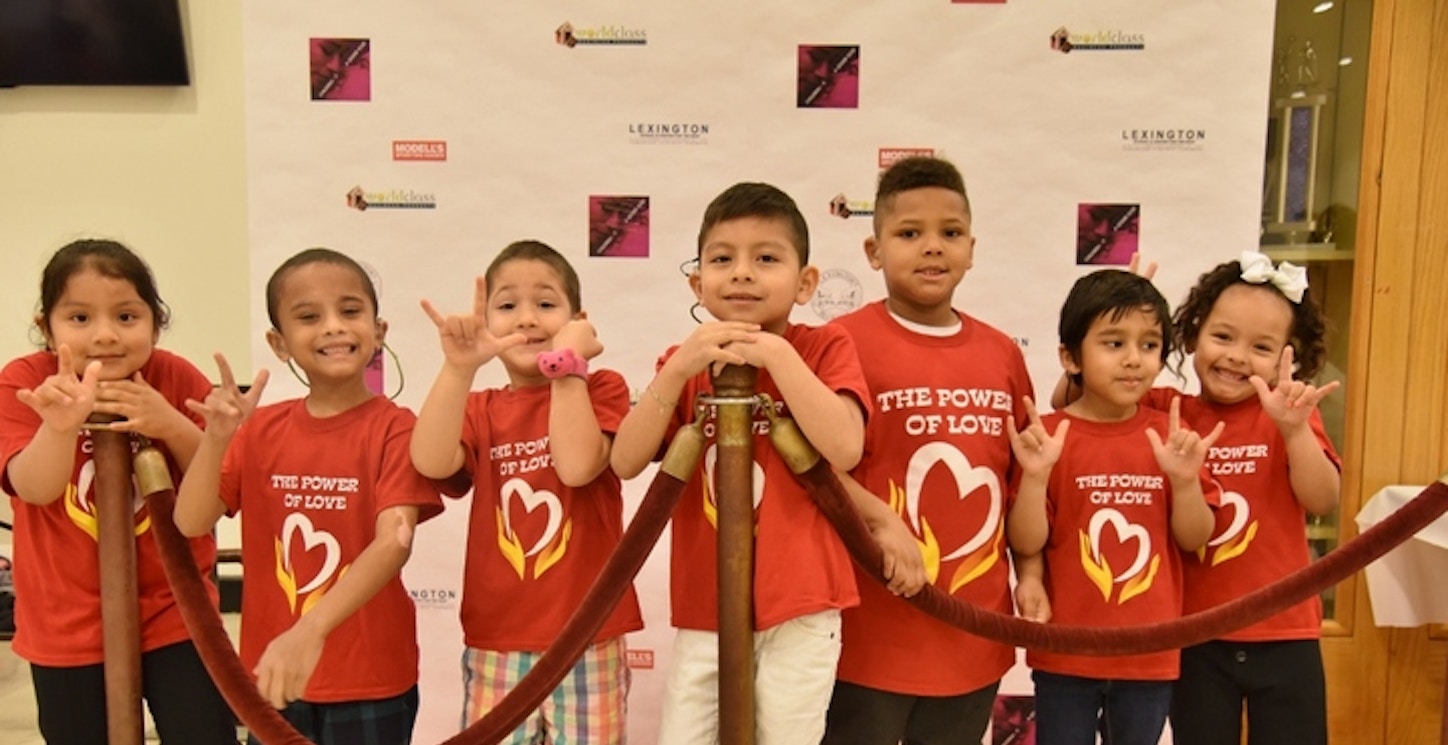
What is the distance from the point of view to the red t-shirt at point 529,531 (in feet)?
6.84

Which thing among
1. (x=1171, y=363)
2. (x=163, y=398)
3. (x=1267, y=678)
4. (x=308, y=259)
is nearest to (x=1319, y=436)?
(x=1267, y=678)

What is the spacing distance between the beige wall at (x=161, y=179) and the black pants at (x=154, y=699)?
2091 millimetres

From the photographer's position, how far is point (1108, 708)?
229 centimetres

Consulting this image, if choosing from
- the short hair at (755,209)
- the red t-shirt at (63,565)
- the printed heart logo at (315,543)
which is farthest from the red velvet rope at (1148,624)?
the red t-shirt at (63,565)

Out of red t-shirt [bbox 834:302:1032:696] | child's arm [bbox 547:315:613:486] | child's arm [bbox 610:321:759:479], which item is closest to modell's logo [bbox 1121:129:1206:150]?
red t-shirt [bbox 834:302:1032:696]

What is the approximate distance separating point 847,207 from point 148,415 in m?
2.12

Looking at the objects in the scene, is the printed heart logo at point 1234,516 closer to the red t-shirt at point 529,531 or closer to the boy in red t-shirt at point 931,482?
the boy in red t-shirt at point 931,482

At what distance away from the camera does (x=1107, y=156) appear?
3283 mm

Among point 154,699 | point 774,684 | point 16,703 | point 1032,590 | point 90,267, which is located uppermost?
point 90,267

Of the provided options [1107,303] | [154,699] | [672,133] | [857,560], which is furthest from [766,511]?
[672,133]

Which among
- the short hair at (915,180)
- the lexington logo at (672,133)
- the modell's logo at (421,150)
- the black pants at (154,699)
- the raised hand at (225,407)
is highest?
the lexington logo at (672,133)

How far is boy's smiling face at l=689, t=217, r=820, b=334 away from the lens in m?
1.97

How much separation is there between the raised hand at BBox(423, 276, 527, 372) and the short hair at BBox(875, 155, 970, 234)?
0.91 m

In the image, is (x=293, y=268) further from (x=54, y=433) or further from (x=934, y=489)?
(x=934, y=489)
